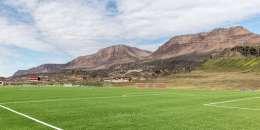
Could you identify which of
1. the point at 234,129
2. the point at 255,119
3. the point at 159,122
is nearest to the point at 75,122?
the point at 159,122

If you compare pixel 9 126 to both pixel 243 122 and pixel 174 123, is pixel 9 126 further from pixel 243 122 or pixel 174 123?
pixel 243 122

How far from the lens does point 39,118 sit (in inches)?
579

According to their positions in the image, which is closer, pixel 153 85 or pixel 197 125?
pixel 197 125

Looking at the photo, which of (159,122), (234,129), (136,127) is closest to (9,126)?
(136,127)

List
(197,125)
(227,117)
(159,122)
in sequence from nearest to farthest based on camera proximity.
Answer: (197,125) → (159,122) → (227,117)

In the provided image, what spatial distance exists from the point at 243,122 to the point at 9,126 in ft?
26.4

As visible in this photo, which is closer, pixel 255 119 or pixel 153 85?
pixel 255 119

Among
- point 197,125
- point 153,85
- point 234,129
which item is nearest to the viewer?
point 234,129

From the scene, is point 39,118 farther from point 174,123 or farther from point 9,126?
point 174,123

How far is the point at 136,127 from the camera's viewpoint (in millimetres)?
12031

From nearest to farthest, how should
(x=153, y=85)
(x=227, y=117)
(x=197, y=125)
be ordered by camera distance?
(x=197, y=125)
(x=227, y=117)
(x=153, y=85)

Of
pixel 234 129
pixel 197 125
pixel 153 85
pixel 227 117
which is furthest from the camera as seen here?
pixel 153 85

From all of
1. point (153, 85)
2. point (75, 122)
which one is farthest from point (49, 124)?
point (153, 85)

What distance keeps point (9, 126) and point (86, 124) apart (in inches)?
102
